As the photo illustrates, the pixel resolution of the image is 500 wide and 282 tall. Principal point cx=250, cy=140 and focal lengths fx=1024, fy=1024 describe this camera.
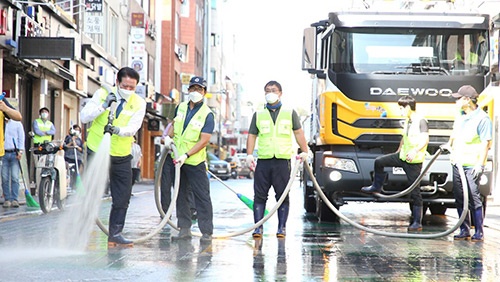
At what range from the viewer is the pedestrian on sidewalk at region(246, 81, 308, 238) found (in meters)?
12.5

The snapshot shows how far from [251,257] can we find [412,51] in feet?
20.1

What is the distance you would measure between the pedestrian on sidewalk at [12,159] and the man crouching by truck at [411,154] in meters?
6.47

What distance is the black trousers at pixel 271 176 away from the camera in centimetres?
1254

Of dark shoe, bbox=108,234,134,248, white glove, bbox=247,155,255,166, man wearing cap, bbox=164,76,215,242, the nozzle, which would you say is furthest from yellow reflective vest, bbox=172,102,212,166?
the nozzle

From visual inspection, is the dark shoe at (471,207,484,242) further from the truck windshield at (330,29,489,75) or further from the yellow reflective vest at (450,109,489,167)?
the truck windshield at (330,29,489,75)

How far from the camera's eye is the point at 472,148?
1259cm

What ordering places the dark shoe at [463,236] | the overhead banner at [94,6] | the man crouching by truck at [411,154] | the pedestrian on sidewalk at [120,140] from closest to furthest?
1. the pedestrian on sidewalk at [120,140]
2. the dark shoe at [463,236]
3. the man crouching by truck at [411,154]
4. the overhead banner at [94,6]

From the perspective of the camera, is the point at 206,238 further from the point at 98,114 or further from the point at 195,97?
the point at 98,114

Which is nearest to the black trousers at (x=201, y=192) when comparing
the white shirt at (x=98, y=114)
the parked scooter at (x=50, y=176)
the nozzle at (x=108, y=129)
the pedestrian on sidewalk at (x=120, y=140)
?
the pedestrian on sidewalk at (x=120, y=140)

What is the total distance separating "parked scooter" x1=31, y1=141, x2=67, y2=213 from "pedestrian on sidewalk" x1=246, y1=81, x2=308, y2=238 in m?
5.04

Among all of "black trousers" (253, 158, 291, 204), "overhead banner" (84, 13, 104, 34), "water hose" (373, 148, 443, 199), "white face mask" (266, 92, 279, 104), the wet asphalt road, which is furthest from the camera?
"overhead banner" (84, 13, 104, 34)

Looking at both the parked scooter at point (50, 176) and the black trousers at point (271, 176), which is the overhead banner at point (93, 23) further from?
the black trousers at point (271, 176)

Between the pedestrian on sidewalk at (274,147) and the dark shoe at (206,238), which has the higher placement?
the pedestrian on sidewalk at (274,147)

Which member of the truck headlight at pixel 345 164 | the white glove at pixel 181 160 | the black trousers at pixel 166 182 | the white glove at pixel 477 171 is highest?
the white glove at pixel 181 160
